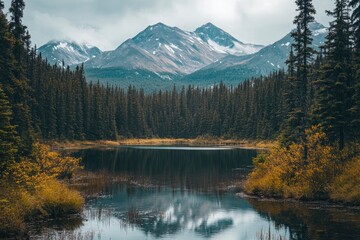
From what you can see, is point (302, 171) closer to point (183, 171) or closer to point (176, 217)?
point (176, 217)

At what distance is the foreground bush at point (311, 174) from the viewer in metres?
36.8

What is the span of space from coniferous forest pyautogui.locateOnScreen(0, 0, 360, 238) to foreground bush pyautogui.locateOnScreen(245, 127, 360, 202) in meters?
0.53

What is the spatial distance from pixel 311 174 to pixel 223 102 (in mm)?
155726

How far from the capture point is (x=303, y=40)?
46312 millimetres

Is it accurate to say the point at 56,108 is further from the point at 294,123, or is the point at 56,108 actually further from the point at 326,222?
the point at 326,222

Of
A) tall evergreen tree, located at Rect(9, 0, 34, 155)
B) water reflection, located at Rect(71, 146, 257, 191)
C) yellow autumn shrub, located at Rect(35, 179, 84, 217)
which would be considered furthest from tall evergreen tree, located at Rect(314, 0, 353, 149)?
tall evergreen tree, located at Rect(9, 0, 34, 155)

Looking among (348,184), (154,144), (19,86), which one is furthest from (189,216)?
(154,144)

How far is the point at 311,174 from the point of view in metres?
38.8

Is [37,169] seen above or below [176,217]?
above

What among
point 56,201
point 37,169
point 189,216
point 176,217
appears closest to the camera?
point 56,201

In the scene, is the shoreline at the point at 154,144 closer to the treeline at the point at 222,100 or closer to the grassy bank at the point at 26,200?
the treeline at the point at 222,100

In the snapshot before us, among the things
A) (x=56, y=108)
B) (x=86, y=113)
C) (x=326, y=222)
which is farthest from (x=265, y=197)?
(x=86, y=113)

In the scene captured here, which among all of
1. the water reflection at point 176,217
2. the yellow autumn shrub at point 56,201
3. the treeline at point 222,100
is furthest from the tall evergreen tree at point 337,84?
the yellow autumn shrub at point 56,201

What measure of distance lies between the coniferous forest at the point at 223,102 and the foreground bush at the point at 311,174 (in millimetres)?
535
